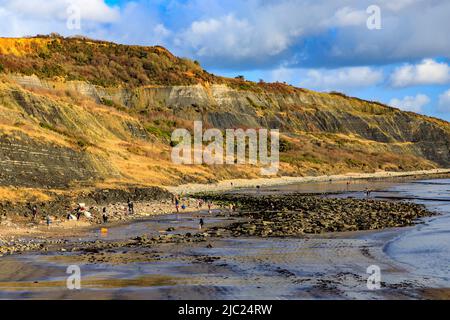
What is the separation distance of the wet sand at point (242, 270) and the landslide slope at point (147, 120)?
20.5 metres

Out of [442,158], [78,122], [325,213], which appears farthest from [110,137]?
[442,158]

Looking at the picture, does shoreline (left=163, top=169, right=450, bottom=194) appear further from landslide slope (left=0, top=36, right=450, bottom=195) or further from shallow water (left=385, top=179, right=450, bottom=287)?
shallow water (left=385, top=179, right=450, bottom=287)

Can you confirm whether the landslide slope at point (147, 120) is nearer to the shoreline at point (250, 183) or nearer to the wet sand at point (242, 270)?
the shoreline at point (250, 183)

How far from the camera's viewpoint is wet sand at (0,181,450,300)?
740 inches

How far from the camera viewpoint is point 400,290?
19312 millimetres

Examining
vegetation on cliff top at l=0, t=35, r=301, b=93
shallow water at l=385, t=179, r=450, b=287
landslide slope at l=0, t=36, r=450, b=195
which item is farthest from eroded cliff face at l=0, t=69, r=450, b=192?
shallow water at l=385, t=179, r=450, b=287

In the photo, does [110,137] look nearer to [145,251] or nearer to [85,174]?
[85,174]

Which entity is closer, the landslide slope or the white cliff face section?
the landslide slope

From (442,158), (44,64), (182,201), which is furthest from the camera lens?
(442,158)

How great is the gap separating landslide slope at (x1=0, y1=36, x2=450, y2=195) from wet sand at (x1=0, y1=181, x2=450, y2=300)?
2053 centimetres

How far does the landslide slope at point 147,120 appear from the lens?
54.2m

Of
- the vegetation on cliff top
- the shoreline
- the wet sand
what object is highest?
the vegetation on cliff top

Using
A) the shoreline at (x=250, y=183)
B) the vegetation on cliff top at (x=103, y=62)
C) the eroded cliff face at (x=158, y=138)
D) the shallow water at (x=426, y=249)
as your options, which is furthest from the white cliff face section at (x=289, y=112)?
the shallow water at (x=426, y=249)
